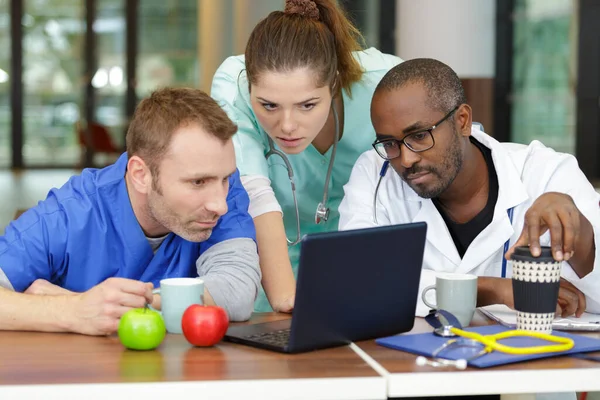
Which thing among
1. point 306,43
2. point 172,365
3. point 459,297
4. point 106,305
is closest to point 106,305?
point 106,305

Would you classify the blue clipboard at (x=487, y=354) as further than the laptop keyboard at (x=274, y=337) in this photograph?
No

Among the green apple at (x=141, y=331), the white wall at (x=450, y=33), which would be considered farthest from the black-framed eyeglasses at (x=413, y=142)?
the white wall at (x=450, y=33)

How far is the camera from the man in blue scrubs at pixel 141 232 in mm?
1715

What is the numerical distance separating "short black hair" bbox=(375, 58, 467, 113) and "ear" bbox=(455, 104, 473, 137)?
2cm

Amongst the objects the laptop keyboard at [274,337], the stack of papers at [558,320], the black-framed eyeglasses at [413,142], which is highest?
the black-framed eyeglasses at [413,142]

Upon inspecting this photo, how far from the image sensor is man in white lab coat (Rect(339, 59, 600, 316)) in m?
2.15

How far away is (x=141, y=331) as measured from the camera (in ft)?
4.99

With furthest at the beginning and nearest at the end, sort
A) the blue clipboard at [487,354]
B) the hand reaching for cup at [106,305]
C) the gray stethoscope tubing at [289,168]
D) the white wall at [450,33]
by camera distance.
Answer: the white wall at [450,33] → the gray stethoscope tubing at [289,168] → the hand reaching for cup at [106,305] → the blue clipboard at [487,354]

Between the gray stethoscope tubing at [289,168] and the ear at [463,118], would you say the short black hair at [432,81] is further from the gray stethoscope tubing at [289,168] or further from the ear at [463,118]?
the gray stethoscope tubing at [289,168]

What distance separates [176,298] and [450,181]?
84cm

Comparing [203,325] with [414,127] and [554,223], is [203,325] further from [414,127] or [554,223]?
[414,127]

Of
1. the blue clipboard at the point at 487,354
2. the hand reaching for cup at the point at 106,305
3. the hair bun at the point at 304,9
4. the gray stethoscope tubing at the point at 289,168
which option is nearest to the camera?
the blue clipboard at the point at 487,354

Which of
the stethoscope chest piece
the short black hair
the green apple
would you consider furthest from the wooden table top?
the stethoscope chest piece

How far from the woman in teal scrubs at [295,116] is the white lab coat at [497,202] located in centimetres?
21
